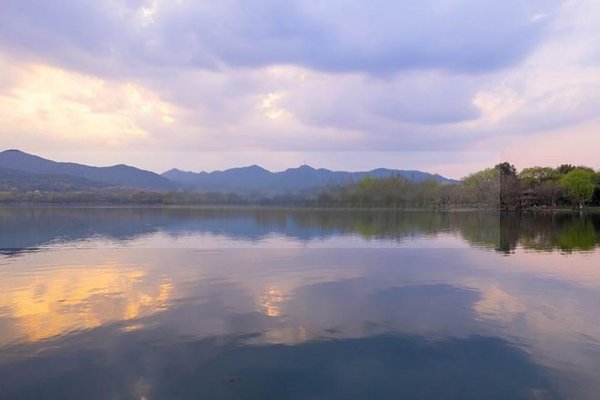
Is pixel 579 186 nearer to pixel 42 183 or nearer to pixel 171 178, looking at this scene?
pixel 171 178

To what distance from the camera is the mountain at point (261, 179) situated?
73.9ft

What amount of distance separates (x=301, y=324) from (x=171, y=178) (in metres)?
19.3

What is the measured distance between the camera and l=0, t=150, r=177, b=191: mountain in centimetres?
3421

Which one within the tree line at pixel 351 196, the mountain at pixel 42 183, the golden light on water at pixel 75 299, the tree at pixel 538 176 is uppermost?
the tree at pixel 538 176

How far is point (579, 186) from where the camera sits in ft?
203

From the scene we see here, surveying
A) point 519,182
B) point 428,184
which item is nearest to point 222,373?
point 428,184

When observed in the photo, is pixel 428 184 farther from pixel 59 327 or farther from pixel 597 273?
pixel 59 327

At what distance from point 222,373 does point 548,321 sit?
22.4 feet

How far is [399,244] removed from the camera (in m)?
23.4

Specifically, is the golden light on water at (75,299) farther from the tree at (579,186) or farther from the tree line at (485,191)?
the tree at (579,186)

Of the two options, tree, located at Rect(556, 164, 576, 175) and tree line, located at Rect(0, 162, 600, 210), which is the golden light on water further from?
tree, located at Rect(556, 164, 576, 175)

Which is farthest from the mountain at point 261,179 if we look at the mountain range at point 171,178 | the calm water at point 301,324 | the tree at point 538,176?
the tree at point 538,176

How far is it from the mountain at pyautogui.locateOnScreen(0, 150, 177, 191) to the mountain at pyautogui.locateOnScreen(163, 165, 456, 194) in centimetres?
516

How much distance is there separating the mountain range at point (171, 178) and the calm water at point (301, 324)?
414 centimetres
